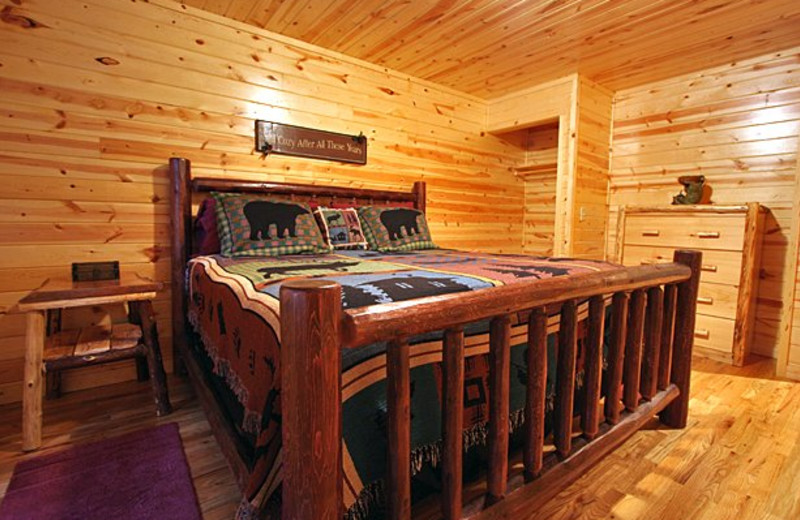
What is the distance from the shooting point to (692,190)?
299cm

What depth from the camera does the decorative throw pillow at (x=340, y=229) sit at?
8.18 ft

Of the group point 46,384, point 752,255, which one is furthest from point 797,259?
point 46,384

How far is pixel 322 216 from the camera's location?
2.54 meters

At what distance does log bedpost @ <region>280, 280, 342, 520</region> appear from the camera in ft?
2.07

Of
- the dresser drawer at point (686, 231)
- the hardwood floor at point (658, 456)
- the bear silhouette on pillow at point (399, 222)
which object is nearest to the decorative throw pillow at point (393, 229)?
the bear silhouette on pillow at point (399, 222)

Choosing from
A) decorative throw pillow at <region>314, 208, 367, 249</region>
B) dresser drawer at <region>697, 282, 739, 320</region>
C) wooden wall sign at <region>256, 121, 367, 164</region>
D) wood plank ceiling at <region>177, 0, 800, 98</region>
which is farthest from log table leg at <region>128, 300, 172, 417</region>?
dresser drawer at <region>697, 282, 739, 320</region>

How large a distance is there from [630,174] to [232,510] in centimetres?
373

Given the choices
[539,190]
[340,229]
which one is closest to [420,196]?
[340,229]

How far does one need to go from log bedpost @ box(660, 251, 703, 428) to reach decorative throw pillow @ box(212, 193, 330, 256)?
174cm

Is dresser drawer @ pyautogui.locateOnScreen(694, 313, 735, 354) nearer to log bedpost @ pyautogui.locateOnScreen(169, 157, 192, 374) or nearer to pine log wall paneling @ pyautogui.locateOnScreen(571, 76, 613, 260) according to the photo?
pine log wall paneling @ pyautogui.locateOnScreen(571, 76, 613, 260)

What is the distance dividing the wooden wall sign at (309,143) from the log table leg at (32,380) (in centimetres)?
150

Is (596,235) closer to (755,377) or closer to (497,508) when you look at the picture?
(755,377)

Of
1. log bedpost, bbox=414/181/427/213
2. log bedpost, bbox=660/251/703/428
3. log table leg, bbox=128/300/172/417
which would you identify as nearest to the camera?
log bedpost, bbox=660/251/703/428

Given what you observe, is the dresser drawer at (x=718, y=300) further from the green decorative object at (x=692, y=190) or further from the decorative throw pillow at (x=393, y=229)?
the decorative throw pillow at (x=393, y=229)
